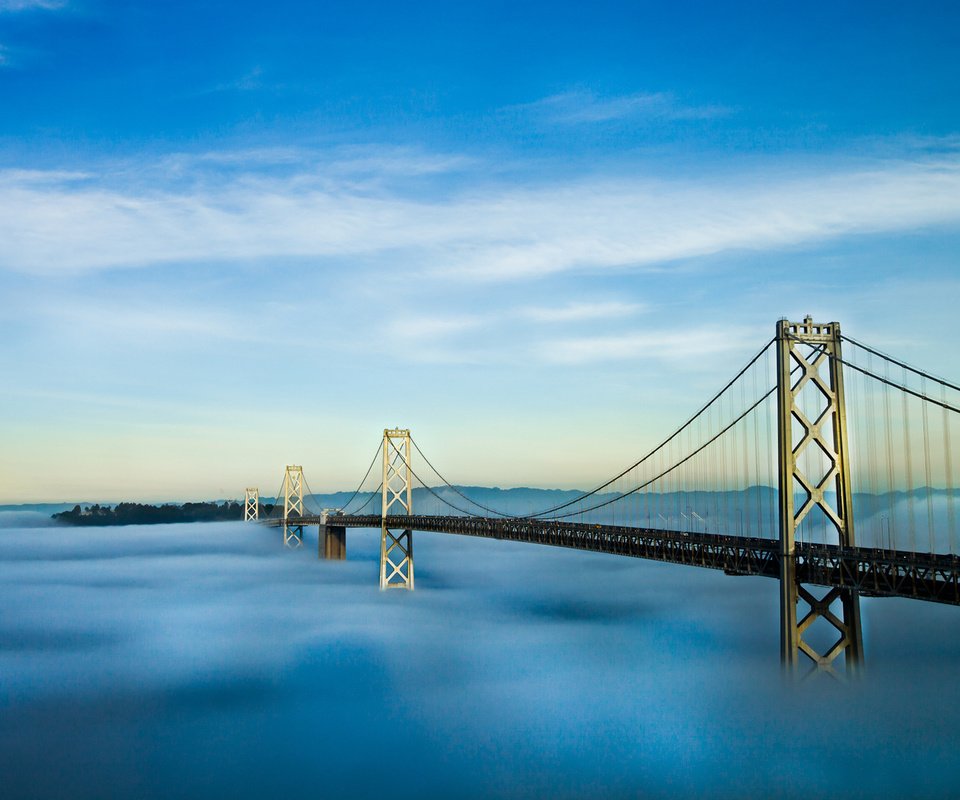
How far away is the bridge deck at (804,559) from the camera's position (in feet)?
78.7

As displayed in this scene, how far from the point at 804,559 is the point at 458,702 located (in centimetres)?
1836

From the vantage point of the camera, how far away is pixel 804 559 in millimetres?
29500

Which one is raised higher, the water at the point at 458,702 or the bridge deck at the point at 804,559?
the bridge deck at the point at 804,559

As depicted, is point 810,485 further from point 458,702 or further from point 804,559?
point 458,702

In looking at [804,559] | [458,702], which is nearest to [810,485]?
[804,559]

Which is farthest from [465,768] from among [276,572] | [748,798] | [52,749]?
[276,572]

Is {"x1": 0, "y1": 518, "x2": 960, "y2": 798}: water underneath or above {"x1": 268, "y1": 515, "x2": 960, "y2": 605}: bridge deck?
underneath

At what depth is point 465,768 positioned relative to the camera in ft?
101

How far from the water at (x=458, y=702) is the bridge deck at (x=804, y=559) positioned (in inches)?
184

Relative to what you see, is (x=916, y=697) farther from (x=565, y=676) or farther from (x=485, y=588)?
(x=485, y=588)

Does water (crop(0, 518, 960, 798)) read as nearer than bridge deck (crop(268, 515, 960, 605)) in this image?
No

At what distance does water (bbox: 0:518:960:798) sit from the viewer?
28.7m

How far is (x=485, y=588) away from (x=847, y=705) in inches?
2465

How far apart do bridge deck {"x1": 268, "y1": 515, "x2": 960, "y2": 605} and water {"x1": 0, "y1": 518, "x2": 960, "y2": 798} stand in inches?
184
